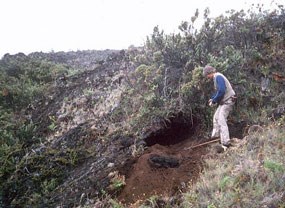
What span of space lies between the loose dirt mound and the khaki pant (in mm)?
461

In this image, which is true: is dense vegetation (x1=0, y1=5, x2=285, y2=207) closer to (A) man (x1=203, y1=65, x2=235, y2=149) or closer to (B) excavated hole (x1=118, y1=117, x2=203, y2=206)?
(B) excavated hole (x1=118, y1=117, x2=203, y2=206)

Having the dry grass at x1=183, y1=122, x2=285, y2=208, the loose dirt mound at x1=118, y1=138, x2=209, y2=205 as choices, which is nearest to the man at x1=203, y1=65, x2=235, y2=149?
the dry grass at x1=183, y1=122, x2=285, y2=208

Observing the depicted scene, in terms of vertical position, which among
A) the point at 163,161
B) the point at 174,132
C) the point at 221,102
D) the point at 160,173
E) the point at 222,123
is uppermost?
the point at 221,102

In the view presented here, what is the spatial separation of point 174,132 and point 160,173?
2093 mm

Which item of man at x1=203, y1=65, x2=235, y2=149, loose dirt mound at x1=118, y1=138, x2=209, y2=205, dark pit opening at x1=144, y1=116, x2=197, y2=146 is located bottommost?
loose dirt mound at x1=118, y1=138, x2=209, y2=205

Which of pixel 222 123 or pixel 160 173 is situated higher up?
pixel 222 123

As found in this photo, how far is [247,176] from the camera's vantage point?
608 centimetres

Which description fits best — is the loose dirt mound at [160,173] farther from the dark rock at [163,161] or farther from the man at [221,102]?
the man at [221,102]

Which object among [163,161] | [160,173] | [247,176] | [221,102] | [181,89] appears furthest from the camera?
[181,89]

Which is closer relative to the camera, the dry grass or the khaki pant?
the dry grass

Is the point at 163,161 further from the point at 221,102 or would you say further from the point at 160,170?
the point at 221,102

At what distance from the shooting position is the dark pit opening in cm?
926

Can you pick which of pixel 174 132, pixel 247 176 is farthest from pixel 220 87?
pixel 247 176

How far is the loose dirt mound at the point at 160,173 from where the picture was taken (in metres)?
7.25
